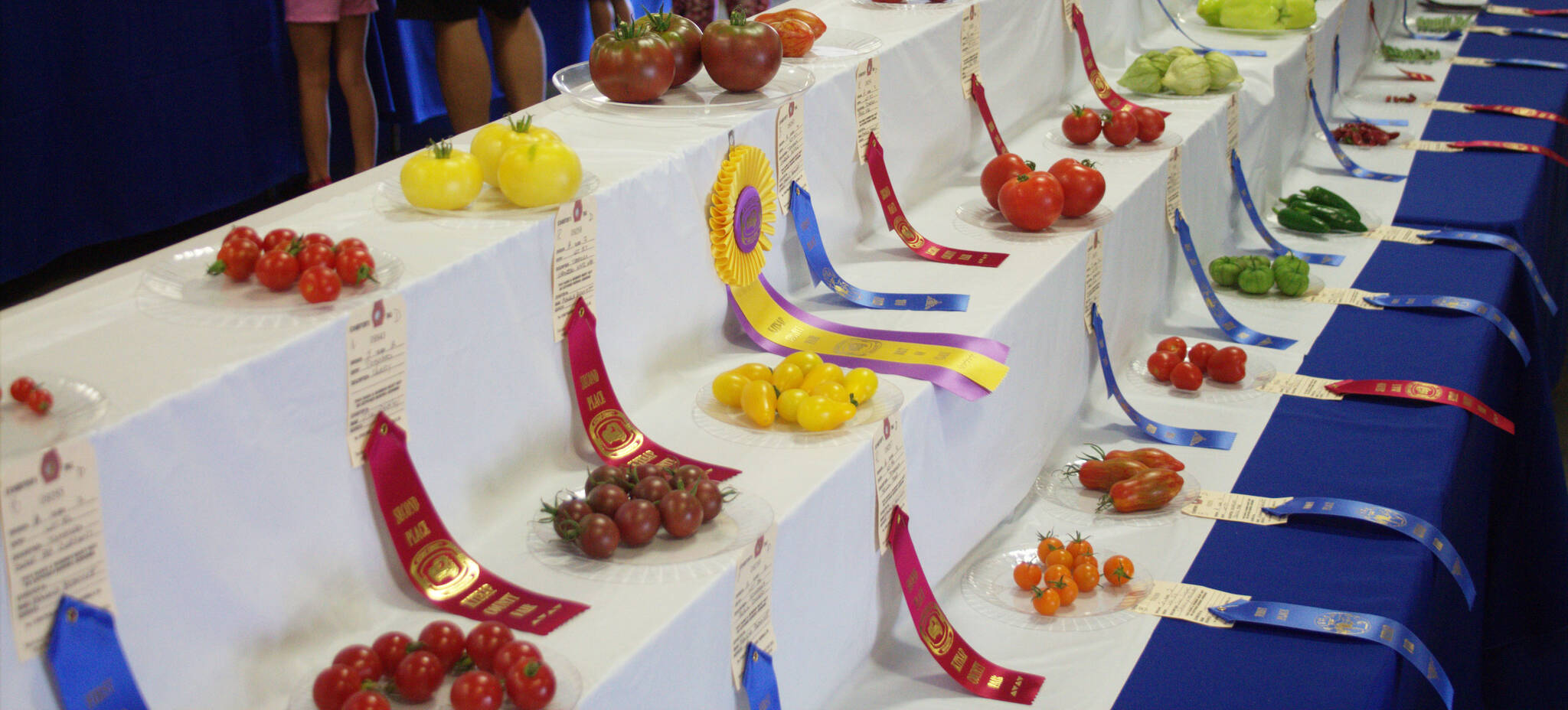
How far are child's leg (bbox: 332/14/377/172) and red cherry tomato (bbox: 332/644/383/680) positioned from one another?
2919mm

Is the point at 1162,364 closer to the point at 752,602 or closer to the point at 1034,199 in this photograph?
the point at 1034,199

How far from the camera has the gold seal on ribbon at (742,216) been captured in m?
1.82

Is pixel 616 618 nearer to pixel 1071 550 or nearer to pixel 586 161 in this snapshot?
pixel 586 161

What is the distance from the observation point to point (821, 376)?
1652mm

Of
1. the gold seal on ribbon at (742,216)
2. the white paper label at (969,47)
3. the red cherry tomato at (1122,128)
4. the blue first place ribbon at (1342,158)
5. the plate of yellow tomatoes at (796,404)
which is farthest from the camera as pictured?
the blue first place ribbon at (1342,158)

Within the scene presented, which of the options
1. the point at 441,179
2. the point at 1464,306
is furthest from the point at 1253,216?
the point at 441,179

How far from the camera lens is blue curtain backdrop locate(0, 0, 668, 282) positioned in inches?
138

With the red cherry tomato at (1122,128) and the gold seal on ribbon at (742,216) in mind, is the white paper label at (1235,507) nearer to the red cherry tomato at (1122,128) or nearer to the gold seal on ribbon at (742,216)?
the gold seal on ribbon at (742,216)

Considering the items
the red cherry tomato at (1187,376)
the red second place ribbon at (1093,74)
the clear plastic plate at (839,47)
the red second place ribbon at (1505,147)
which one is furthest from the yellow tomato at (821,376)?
the red second place ribbon at (1505,147)

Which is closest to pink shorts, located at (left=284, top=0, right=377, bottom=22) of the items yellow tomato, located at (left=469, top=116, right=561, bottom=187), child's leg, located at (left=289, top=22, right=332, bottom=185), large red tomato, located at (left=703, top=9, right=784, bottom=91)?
child's leg, located at (left=289, top=22, right=332, bottom=185)

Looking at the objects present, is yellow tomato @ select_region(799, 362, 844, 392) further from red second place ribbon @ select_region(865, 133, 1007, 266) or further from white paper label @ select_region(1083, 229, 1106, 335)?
white paper label @ select_region(1083, 229, 1106, 335)

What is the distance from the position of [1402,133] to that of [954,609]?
3012 mm

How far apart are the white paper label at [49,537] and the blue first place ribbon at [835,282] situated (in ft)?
4.11

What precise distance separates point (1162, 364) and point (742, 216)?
1032 millimetres
